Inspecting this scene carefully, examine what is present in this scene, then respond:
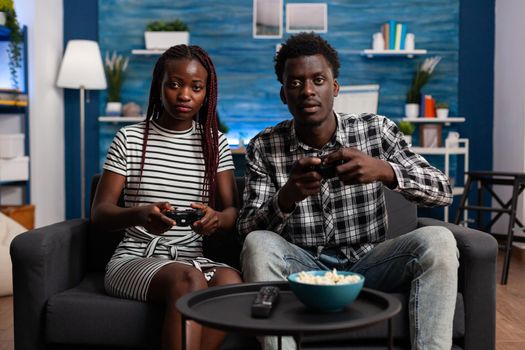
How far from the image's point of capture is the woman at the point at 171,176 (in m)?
1.92

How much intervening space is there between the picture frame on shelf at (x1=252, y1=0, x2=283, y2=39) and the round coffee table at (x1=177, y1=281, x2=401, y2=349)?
4.12 m

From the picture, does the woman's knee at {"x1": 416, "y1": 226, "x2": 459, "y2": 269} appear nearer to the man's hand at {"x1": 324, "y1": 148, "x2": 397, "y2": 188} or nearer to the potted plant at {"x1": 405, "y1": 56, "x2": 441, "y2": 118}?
the man's hand at {"x1": 324, "y1": 148, "x2": 397, "y2": 188}

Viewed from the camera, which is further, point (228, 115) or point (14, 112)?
point (228, 115)

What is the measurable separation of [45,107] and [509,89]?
3.36 m

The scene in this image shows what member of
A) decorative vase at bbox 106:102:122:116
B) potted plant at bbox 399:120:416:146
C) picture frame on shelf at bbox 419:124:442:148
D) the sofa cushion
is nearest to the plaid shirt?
the sofa cushion

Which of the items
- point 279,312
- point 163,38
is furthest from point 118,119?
point 279,312

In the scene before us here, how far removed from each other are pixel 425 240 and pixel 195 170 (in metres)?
0.73

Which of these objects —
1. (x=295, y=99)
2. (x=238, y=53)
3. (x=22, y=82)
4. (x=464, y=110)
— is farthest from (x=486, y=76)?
(x=295, y=99)

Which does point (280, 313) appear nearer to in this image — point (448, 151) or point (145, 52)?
point (448, 151)

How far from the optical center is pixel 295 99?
1.98 metres

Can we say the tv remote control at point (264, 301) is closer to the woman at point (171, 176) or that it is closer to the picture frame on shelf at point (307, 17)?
the woman at point (171, 176)

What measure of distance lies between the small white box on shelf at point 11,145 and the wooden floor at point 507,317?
118 cm

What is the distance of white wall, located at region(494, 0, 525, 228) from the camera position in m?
4.81

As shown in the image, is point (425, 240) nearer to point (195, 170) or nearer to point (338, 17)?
point (195, 170)
